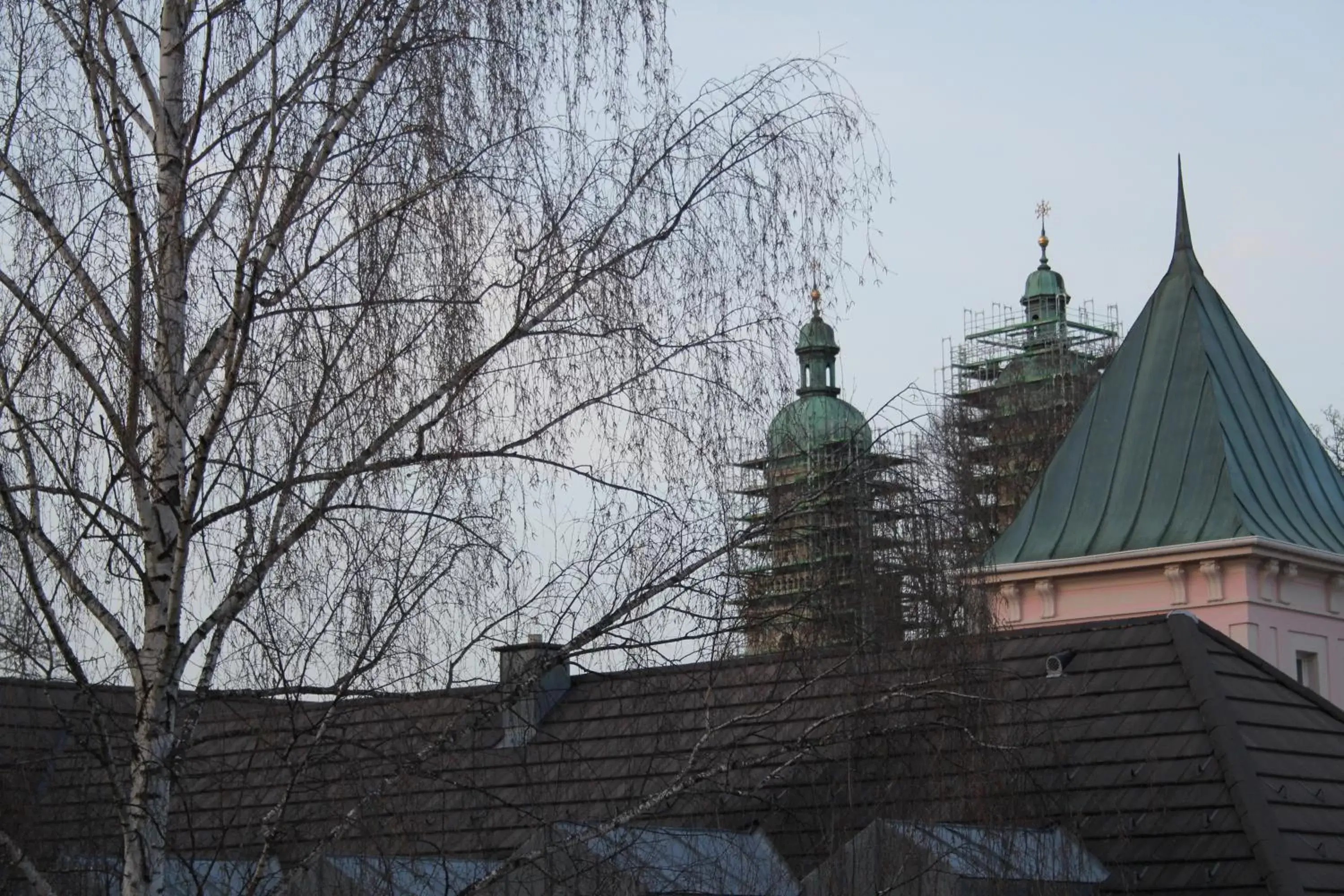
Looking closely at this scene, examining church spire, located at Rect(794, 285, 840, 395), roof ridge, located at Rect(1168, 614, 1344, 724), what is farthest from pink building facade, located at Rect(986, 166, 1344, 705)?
church spire, located at Rect(794, 285, 840, 395)

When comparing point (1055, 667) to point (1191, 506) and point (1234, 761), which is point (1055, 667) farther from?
point (1191, 506)

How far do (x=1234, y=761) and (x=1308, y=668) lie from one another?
12887mm

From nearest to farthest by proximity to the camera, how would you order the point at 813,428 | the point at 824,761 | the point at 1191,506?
the point at 813,428 < the point at 824,761 < the point at 1191,506

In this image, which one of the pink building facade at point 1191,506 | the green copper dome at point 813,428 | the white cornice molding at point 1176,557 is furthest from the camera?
the pink building facade at point 1191,506

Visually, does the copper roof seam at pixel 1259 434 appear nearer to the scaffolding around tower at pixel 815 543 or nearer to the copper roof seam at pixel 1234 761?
the copper roof seam at pixel 1234 761

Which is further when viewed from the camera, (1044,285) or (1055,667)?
(1044,285)

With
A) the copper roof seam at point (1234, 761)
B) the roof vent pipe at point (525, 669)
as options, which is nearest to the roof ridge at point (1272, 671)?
the copper roof seam at point (1234, 761)

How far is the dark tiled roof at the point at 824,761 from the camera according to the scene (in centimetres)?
784

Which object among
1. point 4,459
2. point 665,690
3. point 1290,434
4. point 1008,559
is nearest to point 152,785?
point 4,459

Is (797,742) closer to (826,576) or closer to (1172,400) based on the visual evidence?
(826,576)

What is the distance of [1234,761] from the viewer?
15.9m

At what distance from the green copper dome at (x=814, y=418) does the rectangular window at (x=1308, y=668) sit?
20319 mm

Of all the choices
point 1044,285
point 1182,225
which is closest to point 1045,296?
point 1044,285

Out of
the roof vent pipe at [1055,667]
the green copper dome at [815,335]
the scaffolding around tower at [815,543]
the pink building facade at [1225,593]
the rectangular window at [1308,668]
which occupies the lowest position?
the scaffolding around tower at [815,543]
